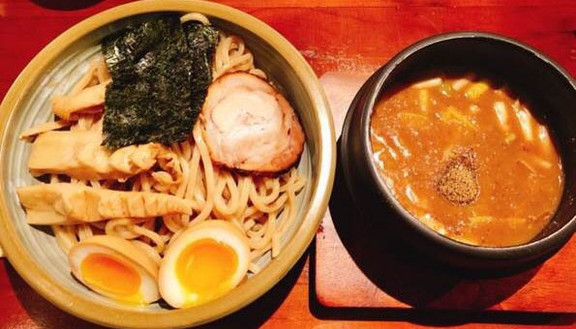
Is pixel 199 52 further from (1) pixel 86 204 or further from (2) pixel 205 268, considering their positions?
(2) pixel 205 268

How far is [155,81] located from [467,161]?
107 cm

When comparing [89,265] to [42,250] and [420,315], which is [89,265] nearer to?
[42,250]

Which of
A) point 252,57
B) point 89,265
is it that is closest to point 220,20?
point 252,57

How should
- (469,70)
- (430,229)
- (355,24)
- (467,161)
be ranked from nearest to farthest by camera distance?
1. (430,229)
2. (467,161)
3. (469,70)
4. (355,24)

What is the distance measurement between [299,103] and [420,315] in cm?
82

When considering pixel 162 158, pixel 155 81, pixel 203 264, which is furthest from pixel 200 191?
pixel 155 81

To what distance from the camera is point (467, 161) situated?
1.75 m

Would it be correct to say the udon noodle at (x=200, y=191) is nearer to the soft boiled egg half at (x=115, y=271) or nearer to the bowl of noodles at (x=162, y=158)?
the bowl of noodles at (x=162, y=158)

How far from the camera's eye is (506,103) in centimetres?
187

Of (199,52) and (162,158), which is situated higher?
(199,52)

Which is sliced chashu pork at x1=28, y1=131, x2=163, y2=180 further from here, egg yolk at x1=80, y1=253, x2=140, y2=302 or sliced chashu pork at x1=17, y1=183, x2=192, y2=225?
egg yolk at x1=80, y1=253, x2=140, y2=302

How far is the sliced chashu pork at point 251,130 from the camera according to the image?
1892mm

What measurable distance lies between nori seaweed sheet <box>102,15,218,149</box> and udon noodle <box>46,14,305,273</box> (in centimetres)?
6

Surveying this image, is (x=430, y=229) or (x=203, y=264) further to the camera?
(x=203, y=264)
